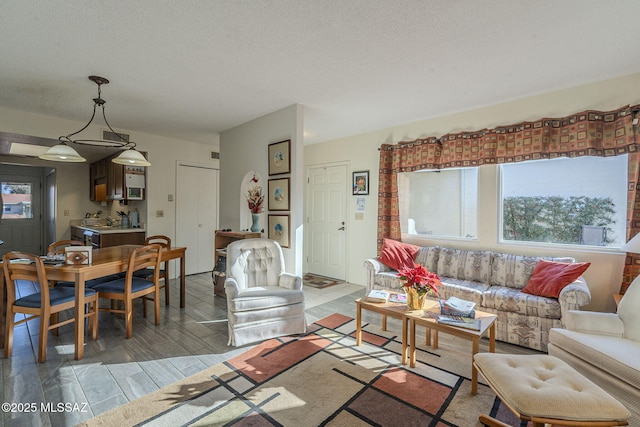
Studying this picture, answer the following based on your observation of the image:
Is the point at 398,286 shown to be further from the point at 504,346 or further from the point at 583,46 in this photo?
the point at 583,46

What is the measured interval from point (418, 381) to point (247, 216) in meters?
3.28

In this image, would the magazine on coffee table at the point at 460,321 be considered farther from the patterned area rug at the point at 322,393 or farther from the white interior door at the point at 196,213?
the white interior door at the point at 196,213

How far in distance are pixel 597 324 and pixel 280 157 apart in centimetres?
330

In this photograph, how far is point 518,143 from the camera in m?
3.21

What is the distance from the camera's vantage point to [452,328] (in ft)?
6.77

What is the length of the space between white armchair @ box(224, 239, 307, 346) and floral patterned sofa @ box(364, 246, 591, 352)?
1.22m

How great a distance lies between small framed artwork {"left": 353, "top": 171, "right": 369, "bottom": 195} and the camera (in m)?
4.64

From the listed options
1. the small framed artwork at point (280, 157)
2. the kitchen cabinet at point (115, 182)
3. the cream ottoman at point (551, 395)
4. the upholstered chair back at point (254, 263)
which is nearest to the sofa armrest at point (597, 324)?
the cream ottoman at point (551, 395)

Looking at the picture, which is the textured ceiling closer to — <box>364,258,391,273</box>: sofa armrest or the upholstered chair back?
the upholstered chair back

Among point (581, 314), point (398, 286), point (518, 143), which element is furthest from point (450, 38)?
point (398, 286)

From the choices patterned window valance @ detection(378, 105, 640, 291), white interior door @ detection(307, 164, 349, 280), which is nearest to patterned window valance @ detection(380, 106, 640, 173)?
patterned window valance @ detection(378, 105, 640, 291)

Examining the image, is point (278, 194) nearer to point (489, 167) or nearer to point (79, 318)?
point (79, 318)

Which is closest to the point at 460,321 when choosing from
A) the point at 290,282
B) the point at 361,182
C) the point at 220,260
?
the point at 290,282

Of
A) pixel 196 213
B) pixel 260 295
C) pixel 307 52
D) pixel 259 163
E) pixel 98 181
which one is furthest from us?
pixel 98 181
